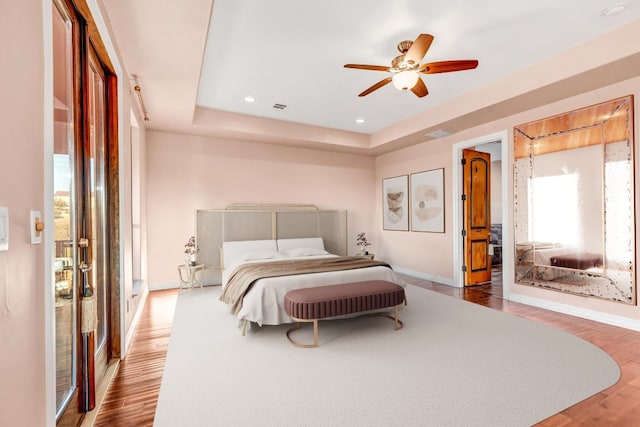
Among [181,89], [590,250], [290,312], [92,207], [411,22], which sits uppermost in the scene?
[411,22]

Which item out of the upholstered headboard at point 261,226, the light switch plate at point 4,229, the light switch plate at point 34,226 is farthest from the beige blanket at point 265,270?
the light switch plate at point 4,229

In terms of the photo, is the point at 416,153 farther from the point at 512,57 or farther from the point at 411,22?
the point at 411,22

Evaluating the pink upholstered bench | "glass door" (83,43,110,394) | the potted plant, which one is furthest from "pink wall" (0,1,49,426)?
the potted plant

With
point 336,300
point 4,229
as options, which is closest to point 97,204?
point 4,229

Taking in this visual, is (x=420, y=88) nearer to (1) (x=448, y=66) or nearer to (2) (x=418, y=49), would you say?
(1) (x=448, y=66)

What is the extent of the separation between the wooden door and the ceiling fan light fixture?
9.03 feet

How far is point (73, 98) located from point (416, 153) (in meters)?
5.48

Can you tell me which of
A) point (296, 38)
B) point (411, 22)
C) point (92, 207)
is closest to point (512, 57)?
point (411, 22)

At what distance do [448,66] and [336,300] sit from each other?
7.88 feet

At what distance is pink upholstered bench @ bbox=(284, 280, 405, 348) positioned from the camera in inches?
113

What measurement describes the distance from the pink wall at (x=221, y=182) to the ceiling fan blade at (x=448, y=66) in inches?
145

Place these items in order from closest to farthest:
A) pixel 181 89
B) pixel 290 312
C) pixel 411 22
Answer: pixel 411 22 → pixel 290 312 → pixel 181 89

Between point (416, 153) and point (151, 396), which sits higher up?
point (416, 153)

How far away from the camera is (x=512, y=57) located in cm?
335
